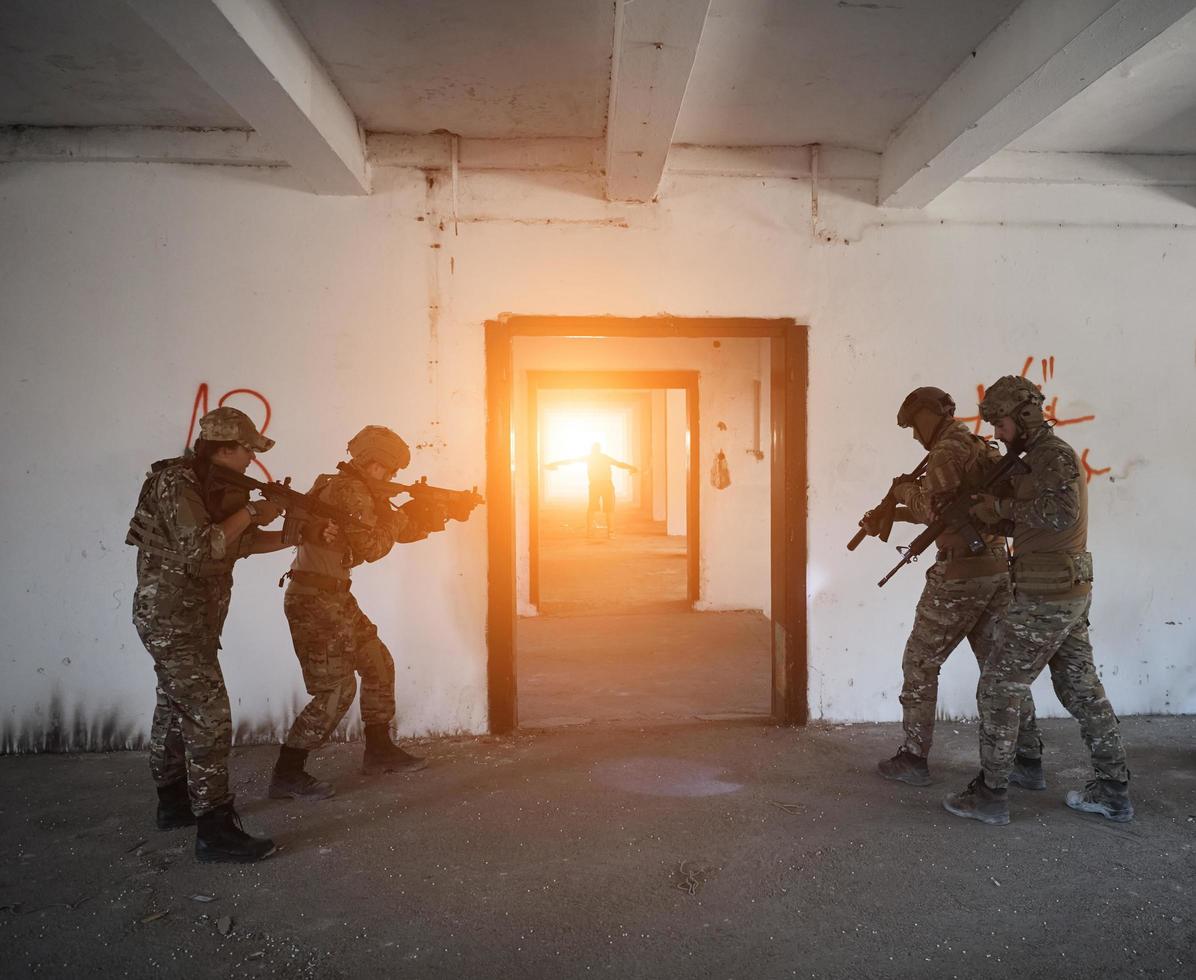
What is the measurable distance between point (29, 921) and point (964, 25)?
A: 472 centimetres

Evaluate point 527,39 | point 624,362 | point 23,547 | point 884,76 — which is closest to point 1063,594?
point 884,76

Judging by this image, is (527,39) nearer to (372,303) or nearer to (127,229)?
(372,303)

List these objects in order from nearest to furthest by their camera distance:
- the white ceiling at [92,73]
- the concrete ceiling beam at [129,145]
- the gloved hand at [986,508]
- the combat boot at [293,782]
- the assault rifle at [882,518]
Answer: the white ceiling at [92,73]
the gloved hand at [986,508]
the combat boot at [293,782]
the assault rifle at [882,518]
the concrete ceiling beam at [129,145]

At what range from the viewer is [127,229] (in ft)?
12.7

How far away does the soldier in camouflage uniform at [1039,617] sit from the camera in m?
2.87

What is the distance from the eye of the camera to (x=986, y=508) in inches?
122

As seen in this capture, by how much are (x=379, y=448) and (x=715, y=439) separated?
4.94 metres

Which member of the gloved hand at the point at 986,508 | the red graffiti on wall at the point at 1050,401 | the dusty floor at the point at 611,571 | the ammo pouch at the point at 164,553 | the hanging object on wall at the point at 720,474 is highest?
the red graffiti on wall at the point at 1050,401

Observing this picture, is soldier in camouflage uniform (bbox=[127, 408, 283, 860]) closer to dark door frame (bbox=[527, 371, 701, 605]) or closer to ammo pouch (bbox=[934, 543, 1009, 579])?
ammo pouch (bbox=[934, 543, 1009, 579])

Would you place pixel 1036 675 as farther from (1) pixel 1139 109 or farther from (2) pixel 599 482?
(2) pixel 599 482

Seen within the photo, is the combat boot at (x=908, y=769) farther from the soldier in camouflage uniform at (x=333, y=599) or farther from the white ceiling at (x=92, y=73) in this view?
the white ceiling at (x=92, y=73)

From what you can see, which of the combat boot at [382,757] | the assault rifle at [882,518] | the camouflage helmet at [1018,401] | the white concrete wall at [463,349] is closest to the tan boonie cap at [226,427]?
the white concrete wall at [463,349]

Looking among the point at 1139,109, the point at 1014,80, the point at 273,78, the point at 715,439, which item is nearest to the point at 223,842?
the point at 273,78

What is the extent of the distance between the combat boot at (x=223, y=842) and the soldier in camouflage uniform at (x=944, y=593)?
2.71 metres
